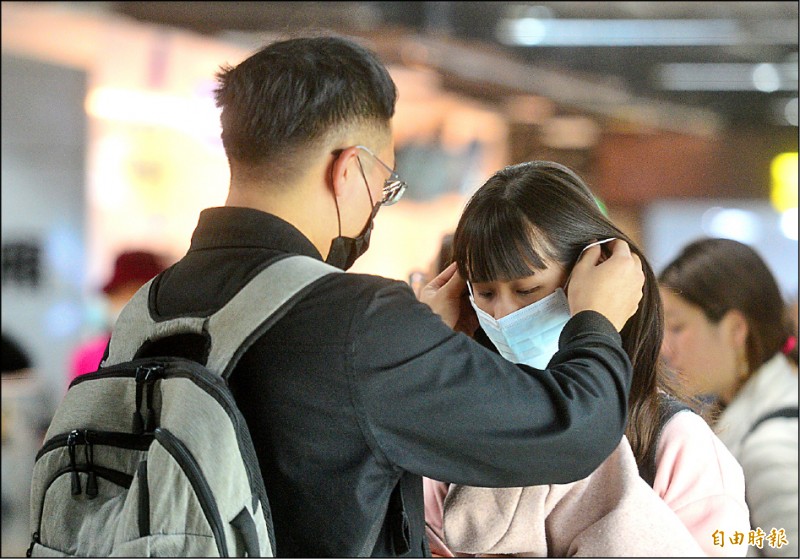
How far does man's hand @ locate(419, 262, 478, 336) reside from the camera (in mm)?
1604

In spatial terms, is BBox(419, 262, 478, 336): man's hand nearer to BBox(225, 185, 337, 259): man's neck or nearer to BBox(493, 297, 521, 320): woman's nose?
BBox(493, 297, 521, 320): woman's nose

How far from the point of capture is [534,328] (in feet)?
4.69

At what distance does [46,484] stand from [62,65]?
4254mm

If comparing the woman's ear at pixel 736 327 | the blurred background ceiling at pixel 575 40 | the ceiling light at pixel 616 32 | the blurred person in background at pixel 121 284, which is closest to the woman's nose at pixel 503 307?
the woman's ear at pixel 736 327

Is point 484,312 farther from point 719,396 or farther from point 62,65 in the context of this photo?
point 62,65

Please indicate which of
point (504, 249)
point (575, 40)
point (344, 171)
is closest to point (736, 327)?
point (504, 249)

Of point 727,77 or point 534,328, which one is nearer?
point 534,328

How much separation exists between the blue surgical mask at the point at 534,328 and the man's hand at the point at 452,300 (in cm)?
13

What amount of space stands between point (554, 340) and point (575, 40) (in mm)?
7184

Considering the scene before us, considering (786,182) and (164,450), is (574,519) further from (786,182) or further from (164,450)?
(786,182)

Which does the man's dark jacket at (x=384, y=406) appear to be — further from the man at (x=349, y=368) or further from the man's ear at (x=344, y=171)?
the man's ear at (x=344, y=171)

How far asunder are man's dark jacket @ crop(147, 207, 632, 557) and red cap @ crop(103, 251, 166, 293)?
99.6 inches

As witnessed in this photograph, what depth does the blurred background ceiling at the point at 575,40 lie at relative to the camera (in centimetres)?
509

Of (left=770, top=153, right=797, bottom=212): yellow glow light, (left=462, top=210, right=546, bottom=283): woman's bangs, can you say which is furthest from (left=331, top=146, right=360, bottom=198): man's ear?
(left=770, top=153, right=797, bottom=212): yellow glow light
